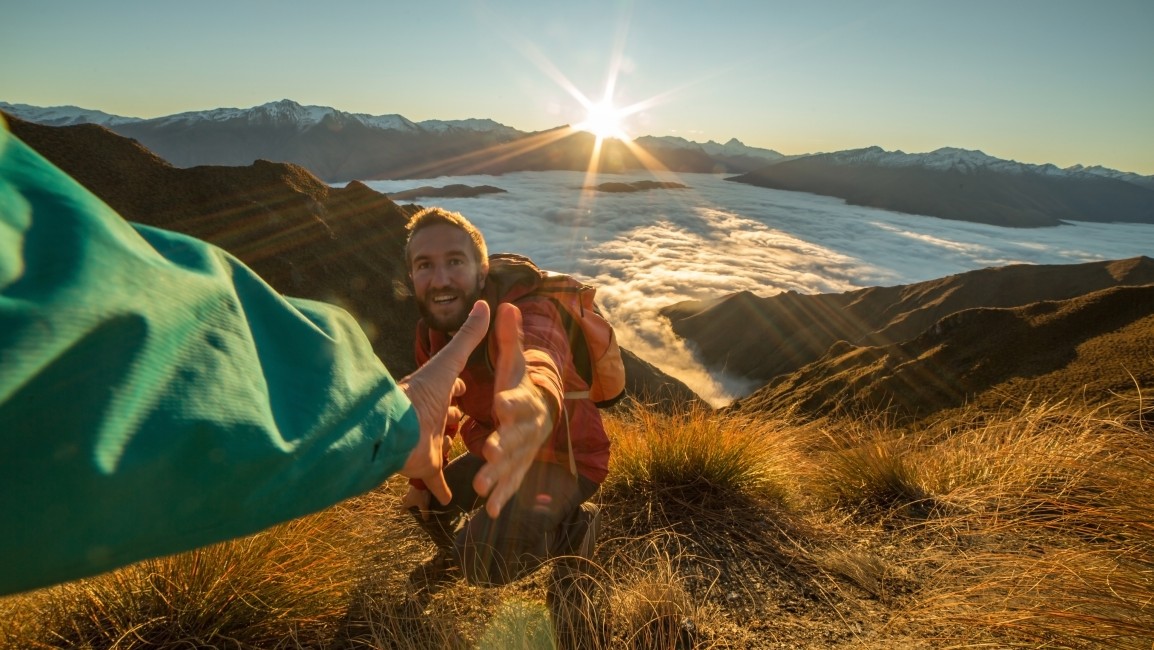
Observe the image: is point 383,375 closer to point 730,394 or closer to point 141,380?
point 141,380

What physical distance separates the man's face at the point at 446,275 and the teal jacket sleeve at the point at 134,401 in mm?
1436

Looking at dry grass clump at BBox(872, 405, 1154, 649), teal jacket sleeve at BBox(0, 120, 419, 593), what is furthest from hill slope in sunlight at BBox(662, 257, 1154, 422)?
teal jacket sleeve at BBox(0, 120, 419, 593)

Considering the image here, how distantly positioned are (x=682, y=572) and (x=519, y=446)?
6.93ft

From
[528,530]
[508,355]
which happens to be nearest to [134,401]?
[508,355]

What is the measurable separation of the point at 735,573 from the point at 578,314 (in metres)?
1.50

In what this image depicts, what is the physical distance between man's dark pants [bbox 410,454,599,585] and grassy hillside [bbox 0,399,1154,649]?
0.15m

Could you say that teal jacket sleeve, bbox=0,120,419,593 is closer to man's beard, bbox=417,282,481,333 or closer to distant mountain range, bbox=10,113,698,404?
man's beard, bbox=417,282,481,333

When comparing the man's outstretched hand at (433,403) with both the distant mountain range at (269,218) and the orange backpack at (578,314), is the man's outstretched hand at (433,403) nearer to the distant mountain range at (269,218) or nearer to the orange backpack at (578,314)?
the orange backpack at (578,314)

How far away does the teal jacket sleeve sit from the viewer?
1.66 ft

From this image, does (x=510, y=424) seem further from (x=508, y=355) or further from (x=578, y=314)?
(x=578, y=314)

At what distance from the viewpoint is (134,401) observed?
546 mm

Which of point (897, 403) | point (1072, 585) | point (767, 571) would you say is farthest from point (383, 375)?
point (897, 403)

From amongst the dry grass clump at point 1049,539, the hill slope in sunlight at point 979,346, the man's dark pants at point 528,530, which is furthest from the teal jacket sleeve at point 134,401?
the hill slope in sunlight at point 979,346

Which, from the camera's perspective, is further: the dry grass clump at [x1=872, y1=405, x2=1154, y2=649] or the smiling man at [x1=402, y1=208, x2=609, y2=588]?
the smiling man at [x1=402, y1=208, x2=609, y2=588]
